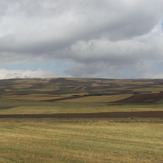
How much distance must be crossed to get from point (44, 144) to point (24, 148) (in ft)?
8.39

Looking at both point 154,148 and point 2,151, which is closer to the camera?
point 2,151

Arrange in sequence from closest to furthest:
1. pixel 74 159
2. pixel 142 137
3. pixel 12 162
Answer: pixel 12 162, pixel 74 159, pixel 142 137

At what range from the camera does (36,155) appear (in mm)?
16531

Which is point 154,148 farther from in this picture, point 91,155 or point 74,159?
point 74,159

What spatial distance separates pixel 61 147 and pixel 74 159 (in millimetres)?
4150

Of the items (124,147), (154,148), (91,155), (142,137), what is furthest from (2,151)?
(142,137)

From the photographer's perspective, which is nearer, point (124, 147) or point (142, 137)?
point (124, 147)

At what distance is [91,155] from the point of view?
17.2m

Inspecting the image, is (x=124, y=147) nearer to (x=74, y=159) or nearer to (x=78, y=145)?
(x=78, y=145)

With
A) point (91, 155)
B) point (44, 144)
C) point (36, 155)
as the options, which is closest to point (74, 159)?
point (91, 155)

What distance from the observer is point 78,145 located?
68.2ft

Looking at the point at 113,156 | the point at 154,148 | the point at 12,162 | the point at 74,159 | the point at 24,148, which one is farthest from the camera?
the point at 154,148

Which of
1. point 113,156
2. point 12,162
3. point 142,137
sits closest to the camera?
point 12,162

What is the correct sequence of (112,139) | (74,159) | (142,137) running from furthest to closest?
1. (142,137)
2. (112,139)
3. (74,159)
